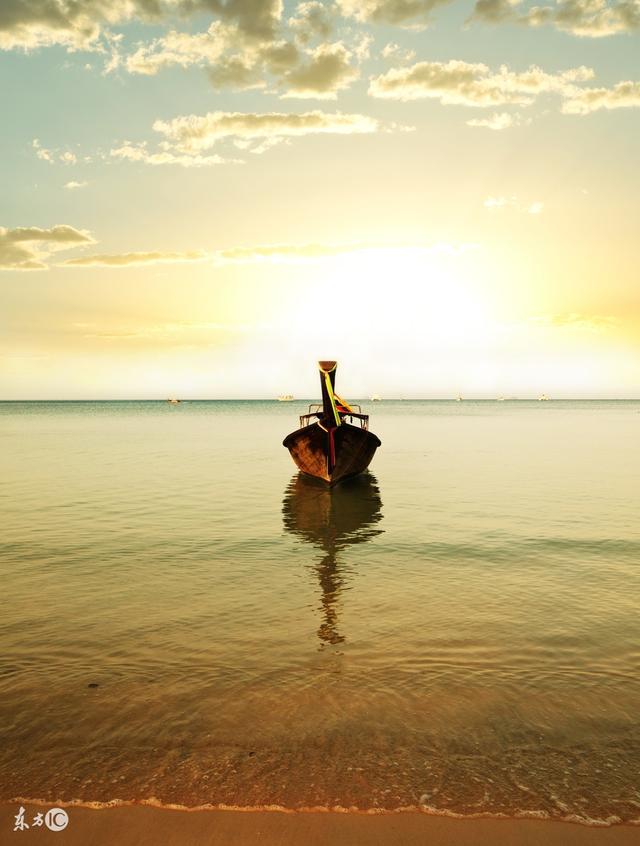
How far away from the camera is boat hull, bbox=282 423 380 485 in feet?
87.8

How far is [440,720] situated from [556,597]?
19.4ft

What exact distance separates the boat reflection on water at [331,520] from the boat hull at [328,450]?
79 cm

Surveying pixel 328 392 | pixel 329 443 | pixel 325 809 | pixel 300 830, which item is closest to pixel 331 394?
pixel 328 392

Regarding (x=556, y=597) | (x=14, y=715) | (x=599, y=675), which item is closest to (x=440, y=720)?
(x=599, y=675)

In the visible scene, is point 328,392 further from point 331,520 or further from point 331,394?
point 331,520

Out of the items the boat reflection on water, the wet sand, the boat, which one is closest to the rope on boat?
the boat

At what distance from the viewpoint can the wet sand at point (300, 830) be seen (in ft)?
15.2

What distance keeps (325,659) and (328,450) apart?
18.3m

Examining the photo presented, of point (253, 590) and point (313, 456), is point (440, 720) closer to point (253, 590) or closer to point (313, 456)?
point (253, 590)

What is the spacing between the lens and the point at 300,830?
476 cm

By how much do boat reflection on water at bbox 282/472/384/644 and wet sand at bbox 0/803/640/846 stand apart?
427cm

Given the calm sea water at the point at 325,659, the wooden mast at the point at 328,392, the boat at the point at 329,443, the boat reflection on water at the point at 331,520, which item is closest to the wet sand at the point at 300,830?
the calm sea water at the point at 325,659

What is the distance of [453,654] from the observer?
8547 mm

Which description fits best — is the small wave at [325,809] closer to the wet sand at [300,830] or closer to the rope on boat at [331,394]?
the wet sand at [300,830]
